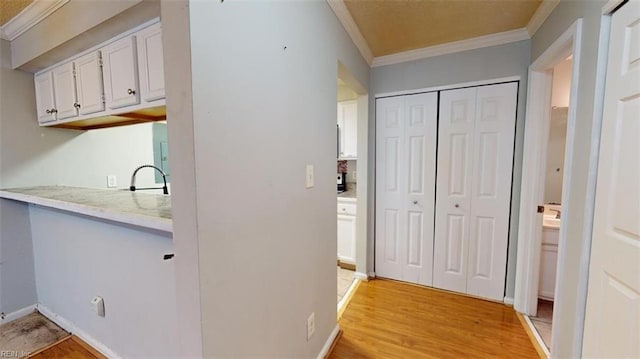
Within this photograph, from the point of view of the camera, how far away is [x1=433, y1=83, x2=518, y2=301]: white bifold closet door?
7.01 feet

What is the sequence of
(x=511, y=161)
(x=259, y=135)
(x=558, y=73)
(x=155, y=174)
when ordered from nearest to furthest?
(x=259, y=135) → (x=511, y=161) → (x=558, y=73) → (x=155, y=174)

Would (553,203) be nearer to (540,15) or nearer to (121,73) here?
(540,15)

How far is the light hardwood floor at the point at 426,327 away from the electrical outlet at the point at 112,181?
8.38ft

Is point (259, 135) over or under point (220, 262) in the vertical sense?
over

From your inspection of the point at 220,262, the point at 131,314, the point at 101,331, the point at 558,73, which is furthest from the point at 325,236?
the point at 558,73

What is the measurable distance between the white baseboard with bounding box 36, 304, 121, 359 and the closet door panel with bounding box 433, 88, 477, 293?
264 centimetres

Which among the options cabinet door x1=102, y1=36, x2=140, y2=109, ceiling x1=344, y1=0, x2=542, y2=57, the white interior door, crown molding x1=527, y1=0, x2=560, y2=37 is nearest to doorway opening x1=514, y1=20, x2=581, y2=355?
crown molding x1=527, y1=0, x2=560, y2=37

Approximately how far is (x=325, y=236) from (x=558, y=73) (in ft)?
9.11

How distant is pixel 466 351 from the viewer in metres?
1.68

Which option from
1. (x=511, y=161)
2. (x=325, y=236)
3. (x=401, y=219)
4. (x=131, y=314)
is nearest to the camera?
(x=131, y=314)

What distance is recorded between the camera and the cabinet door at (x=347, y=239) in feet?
9.52

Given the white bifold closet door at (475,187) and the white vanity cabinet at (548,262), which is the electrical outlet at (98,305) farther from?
the white vanity cabinet at (548,262)

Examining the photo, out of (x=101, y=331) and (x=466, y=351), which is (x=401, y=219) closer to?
(x=466, y=351)

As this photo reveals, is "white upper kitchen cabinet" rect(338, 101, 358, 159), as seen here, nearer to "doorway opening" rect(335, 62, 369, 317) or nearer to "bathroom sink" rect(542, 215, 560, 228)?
"doorway opening" rect(335, 62, 369, 317)
